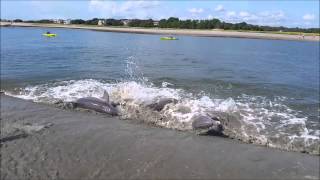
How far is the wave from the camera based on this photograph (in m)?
15.9

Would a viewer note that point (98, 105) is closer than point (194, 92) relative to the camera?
Yes

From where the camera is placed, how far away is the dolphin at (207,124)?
15672mm

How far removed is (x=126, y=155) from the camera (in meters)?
12.7

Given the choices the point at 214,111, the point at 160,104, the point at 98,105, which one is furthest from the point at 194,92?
the point at 98,105

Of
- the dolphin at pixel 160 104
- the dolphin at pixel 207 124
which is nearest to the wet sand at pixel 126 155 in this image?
the dolphin at pixel 207 124

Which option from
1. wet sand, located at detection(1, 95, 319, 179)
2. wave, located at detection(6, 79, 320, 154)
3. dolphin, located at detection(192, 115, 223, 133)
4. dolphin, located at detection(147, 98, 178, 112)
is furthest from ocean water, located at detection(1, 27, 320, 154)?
wet sand, located at detection(1, 95, 319, 179)

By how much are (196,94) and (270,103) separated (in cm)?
403

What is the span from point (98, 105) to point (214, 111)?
5.10m

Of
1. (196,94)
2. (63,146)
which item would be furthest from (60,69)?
(63,146)

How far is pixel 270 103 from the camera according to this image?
2250 cm

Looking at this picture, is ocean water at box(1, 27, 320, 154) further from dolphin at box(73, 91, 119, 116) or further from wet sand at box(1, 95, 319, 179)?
wet sand at box(1, 95, 319, 179)

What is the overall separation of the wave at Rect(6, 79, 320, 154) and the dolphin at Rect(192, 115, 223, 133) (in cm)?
30

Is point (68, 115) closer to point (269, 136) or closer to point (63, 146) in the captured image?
point (63, 146)

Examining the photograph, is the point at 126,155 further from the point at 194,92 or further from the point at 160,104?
the point at 194,92
